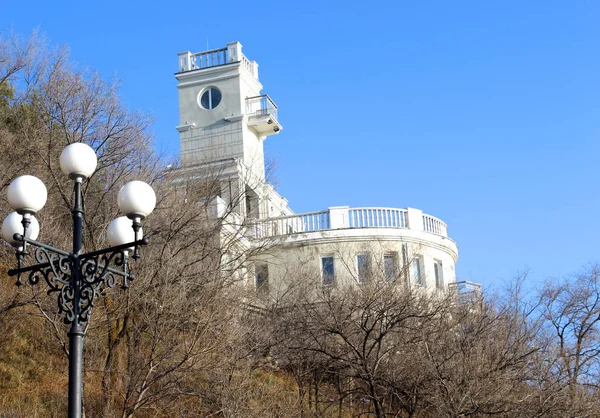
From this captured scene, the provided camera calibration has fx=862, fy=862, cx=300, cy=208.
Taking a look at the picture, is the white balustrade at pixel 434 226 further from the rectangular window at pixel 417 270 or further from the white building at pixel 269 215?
the rectangular window at pixel 417 270

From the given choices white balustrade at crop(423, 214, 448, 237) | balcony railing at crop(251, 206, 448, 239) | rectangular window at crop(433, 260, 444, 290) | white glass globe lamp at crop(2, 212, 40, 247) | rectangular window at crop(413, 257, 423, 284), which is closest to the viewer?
white glass globe lamp at crop(2, 212, 40, 247)

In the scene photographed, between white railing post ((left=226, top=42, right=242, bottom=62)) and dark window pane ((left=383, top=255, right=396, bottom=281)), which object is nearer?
dark window pane ((left=383, top=255, right=396, bottom=281))

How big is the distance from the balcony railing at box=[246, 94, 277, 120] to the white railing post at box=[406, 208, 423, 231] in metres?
9.16

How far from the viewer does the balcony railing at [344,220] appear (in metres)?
31.3

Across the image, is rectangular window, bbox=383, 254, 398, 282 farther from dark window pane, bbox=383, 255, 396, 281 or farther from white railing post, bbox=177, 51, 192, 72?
white railing post, bbox=177, 51, 192, 72

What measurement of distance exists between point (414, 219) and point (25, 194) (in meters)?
24.1

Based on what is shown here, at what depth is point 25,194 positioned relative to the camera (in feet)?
29.6

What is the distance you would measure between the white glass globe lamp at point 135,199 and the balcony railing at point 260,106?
29081mm

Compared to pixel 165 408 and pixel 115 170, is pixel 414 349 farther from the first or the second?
pixel 115 170

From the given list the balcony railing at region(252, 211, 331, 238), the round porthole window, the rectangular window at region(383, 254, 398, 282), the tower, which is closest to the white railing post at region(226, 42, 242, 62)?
the tower

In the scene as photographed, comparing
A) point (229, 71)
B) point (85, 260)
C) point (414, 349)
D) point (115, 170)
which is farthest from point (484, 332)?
point (229, 71)

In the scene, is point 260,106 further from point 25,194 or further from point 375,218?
point 25,194

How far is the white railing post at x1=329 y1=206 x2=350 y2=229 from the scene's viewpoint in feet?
103

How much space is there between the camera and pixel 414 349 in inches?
797
